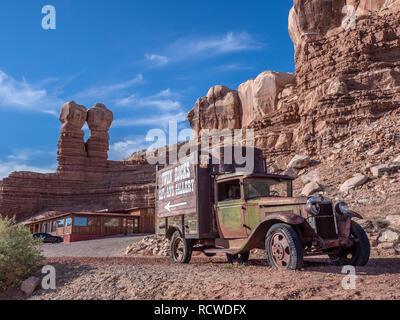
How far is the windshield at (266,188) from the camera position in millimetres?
8875

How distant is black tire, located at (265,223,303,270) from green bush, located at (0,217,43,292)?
238 inches

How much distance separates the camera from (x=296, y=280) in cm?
566

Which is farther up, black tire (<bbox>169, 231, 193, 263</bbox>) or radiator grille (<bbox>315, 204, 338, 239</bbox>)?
radiator grille (<bbox>315, 204, 338, 239</bbox>)

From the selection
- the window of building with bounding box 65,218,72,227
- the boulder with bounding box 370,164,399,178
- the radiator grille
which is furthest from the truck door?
the window of building with bounding box 65,218,72,227

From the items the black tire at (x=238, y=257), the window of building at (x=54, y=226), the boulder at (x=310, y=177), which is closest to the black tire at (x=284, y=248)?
the black tire at (x=238, y=257)

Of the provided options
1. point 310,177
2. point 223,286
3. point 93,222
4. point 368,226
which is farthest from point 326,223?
point 93,222

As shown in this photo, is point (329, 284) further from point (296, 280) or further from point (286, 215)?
point (286, 215)

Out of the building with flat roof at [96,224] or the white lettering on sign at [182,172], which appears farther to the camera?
the building with flat roof at [96,224]

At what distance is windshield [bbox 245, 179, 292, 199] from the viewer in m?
8.88

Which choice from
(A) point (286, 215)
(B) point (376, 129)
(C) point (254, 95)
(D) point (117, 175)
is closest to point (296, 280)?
(A) point (286, 215)

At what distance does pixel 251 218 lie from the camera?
8594mm

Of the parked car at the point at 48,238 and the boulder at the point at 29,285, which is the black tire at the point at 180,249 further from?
the parked car at the point at 48,238

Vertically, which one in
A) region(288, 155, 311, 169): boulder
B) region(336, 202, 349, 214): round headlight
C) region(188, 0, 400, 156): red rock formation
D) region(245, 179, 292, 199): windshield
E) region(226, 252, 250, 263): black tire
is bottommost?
region(226, 252, 250, 263): black tire

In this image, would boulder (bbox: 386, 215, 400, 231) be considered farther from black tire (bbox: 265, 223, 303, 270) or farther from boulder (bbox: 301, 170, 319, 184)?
boulder (bbox: 301, 170, 319, 184)
